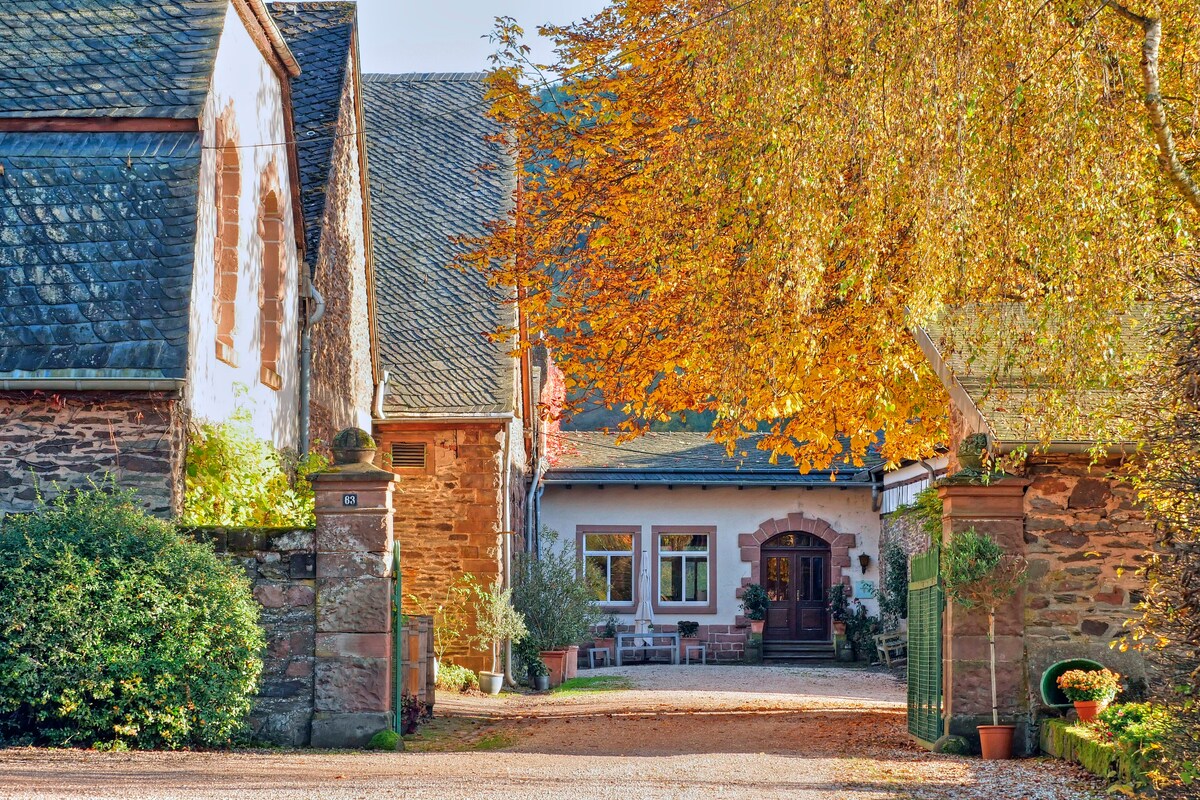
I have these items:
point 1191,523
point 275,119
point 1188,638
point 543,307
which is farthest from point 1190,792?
point 275,119

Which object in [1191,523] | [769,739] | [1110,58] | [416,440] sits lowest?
[769,739]

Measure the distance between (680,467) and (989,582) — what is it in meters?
15.0

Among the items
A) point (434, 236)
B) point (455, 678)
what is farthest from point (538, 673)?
point (434, 236)

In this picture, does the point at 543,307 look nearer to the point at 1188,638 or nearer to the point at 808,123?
the point at 808,123

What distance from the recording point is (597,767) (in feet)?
29.6

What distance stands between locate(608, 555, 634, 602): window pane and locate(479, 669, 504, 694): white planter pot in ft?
27.5

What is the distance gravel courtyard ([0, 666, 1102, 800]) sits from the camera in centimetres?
755

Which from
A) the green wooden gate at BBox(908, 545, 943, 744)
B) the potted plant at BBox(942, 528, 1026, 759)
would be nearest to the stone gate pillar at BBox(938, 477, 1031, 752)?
the potted plant at BBox(942, 528, 1026, 759)

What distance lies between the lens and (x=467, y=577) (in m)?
17.0

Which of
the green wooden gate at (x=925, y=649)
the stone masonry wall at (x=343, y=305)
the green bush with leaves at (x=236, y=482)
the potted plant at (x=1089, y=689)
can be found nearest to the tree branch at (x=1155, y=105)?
the potted plant at (x=1089, y=689)

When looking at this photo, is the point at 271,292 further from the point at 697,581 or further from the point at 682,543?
the point at 697,581

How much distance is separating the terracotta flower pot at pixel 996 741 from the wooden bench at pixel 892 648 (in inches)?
476

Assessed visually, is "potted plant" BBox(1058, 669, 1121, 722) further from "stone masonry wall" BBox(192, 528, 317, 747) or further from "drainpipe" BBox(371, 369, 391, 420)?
"drainpipe" BBox(371, 369, 391, 420)

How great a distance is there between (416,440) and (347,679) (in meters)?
7.75
